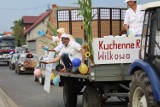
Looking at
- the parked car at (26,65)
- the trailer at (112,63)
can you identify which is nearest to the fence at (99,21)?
the trailer at (112,63)

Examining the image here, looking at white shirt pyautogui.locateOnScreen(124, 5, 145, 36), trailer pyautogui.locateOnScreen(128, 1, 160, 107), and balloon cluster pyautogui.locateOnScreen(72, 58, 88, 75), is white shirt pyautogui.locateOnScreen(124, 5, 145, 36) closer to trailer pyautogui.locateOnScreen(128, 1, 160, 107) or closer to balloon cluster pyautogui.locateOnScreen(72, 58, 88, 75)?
balloon cluster pyautogui.locateOnScreen(72, 58, 88, 75)

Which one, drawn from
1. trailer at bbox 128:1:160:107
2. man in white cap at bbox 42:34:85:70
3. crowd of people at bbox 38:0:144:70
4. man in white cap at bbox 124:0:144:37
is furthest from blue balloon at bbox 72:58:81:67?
trailer at bbox 128:1:160:107

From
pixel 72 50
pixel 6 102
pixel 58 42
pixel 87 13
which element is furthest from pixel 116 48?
pixel 6 102

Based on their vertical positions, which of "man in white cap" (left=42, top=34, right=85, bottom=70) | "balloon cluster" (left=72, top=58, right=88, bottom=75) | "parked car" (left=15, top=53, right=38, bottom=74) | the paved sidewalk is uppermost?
"man in white cap" (left=42, top=34, right=85, bottom=70)

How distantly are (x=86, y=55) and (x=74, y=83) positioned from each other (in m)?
2.18

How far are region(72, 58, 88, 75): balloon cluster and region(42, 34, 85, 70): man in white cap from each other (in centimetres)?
32

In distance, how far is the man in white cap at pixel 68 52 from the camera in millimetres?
9961

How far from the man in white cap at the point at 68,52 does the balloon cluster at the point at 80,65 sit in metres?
0.32

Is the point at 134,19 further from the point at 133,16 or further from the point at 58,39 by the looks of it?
the point at 58,39

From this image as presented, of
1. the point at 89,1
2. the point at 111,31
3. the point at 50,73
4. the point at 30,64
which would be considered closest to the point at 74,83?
the point at 50,73

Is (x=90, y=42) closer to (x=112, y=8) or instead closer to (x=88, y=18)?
(x=88, y=18)

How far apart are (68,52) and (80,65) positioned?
4.03ft

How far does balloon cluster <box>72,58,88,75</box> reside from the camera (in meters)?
9.00

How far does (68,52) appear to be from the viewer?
10391 millimetres
